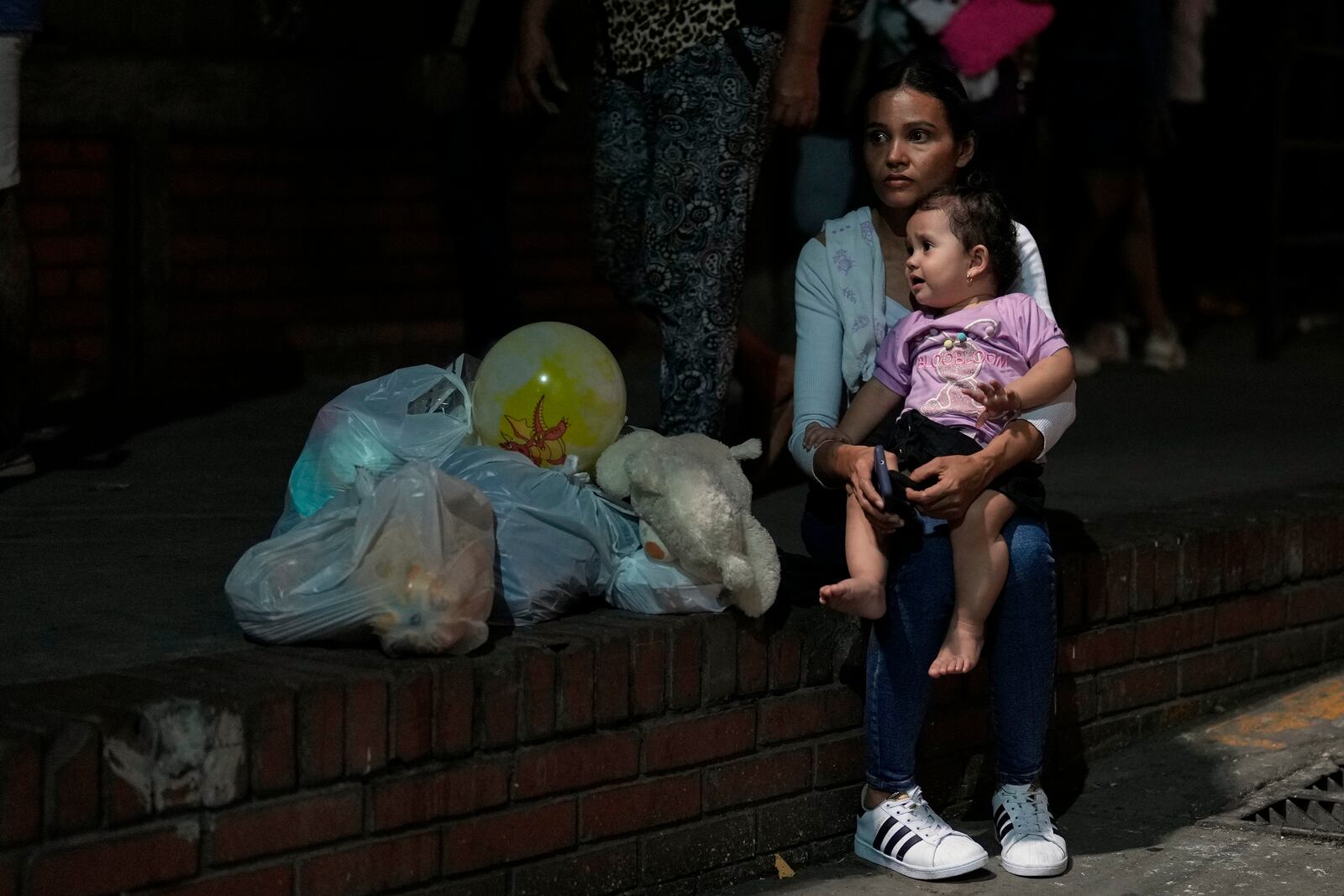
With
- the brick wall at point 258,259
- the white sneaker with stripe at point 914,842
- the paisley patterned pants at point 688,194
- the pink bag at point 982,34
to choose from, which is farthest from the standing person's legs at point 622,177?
the pink bag at point 982,34

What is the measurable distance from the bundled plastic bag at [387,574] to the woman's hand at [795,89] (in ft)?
4.75

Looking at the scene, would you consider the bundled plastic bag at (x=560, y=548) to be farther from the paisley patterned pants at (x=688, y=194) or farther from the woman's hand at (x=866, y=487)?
the paisley patterned pants at (x=688, y=194)

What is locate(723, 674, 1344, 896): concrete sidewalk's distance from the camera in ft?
11.7

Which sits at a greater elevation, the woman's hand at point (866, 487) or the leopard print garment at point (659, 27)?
the leopard print garment at point (659, 27)

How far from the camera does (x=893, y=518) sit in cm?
349

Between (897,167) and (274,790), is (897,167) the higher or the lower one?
the higher one

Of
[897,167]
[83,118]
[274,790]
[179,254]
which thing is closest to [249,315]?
[179,254]

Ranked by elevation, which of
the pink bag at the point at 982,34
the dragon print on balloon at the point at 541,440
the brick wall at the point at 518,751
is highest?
the pink bag at the point at 982,34

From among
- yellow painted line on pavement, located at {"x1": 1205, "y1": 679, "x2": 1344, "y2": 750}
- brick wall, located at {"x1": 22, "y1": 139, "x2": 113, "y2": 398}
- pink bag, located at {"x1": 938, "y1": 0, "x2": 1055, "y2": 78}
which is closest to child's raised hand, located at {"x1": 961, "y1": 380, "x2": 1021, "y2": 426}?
yellow painted line on pavement, located at {"x1": 1205, "y1": 679, "x2": 1344, "y2": 750}

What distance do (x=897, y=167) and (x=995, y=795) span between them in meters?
1.17

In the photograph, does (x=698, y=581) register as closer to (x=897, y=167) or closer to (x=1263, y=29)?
(x=897, y=167)

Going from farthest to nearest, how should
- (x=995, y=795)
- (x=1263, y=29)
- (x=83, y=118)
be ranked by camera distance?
(x=1263, y=29)
(x=83, y=118)
(x=995, y=795)

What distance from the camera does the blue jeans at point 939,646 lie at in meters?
3.60

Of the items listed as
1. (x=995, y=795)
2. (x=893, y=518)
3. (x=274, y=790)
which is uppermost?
(x=893, y=518)
